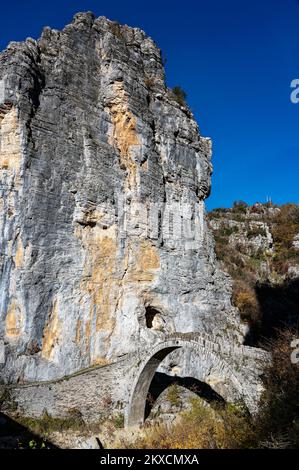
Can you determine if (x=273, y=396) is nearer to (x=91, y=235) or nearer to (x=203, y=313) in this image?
(x=203, y=313)

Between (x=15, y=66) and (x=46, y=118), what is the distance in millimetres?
2756

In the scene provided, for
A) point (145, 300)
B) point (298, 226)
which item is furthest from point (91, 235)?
point (298, 226)

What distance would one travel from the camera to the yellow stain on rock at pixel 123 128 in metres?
23.6

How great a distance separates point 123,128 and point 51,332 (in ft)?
38.3

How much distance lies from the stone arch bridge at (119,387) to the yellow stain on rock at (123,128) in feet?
35.2

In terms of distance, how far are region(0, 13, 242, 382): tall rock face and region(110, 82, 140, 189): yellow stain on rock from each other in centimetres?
6

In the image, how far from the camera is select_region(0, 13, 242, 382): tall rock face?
19484mm

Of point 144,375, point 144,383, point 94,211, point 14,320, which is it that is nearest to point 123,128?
point 94,211

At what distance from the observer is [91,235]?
21.9 m

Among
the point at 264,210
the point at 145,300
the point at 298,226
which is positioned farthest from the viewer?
the point at 264,210

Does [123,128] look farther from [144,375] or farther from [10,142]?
[144,375]

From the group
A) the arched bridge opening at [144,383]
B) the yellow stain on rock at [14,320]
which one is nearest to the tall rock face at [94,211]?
the yellow stain on rock at [14,320]

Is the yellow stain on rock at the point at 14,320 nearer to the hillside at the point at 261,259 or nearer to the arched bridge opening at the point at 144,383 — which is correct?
the arched bridge opening at the point at 144,383

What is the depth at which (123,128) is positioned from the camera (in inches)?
939
